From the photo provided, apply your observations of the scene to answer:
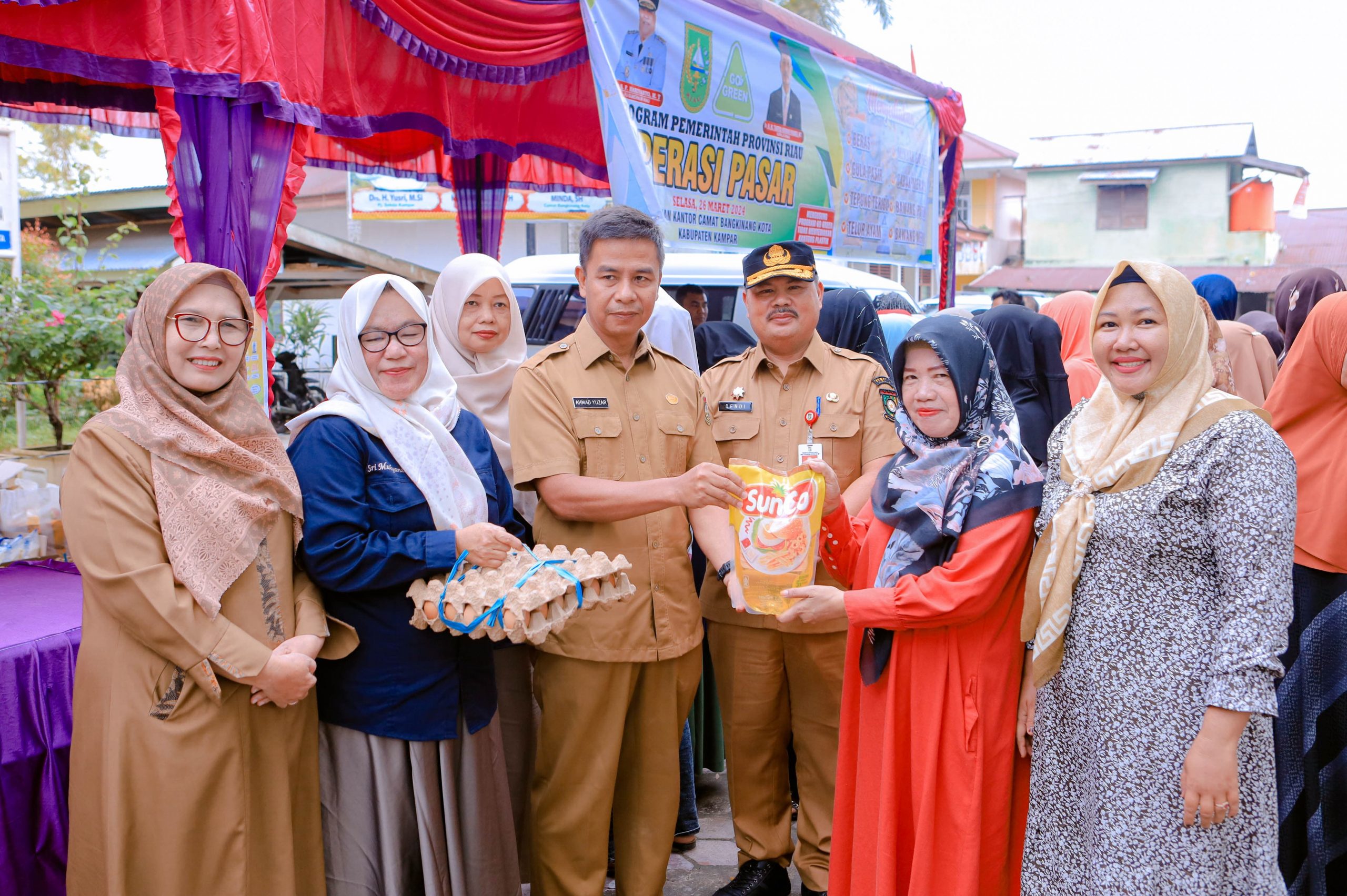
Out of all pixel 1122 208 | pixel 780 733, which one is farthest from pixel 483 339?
pixel 1122 208

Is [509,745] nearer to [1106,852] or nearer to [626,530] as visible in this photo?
[626,530]

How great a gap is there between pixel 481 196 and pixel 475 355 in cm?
438

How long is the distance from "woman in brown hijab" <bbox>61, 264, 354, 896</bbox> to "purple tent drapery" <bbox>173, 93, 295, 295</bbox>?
5.82ft

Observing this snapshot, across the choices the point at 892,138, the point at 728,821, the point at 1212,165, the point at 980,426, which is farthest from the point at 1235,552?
the point at 1212,165

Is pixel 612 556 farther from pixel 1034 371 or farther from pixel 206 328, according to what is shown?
pixel 1034 371

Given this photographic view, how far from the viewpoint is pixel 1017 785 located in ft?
7.52

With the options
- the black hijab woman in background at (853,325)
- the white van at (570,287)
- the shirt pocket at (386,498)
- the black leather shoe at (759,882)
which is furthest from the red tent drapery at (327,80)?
the black leather shoe at (759,882)

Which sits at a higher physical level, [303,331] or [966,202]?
[966,202]

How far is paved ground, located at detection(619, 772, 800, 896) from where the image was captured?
3271mm

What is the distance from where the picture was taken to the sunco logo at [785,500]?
2270 millimetres

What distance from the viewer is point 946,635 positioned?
224 cm

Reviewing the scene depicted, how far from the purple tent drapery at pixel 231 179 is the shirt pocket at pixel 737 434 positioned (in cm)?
207


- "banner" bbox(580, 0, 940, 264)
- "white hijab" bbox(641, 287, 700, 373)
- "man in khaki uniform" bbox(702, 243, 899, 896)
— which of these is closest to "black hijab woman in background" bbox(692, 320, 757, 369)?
"banner" bbox(580, 0, 940, 264)

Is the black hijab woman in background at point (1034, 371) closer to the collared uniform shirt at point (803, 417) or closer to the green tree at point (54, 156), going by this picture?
the collared uniform shirt at point (803, 417)
